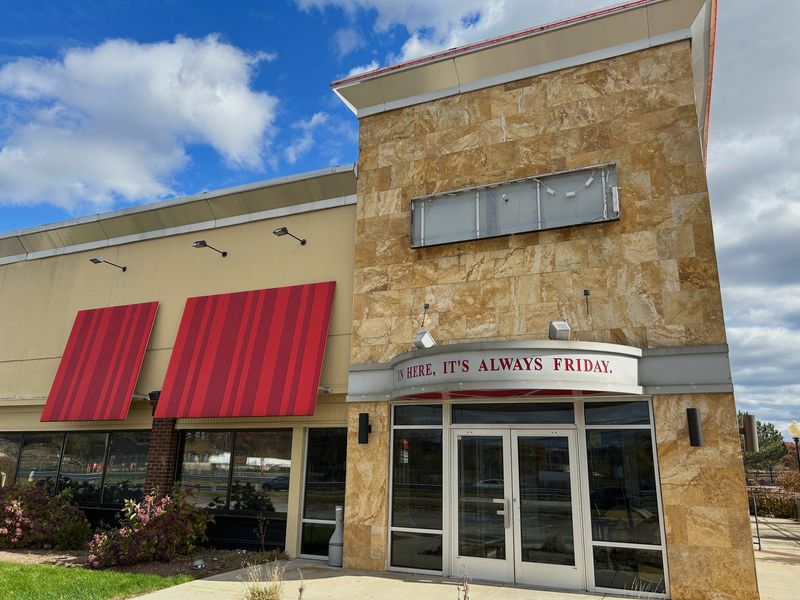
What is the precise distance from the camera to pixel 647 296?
990 cm


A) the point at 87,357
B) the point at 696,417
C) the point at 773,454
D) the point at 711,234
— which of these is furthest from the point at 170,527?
the point at 773,454

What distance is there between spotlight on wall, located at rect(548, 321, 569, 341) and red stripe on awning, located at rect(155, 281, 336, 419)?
5.00 m

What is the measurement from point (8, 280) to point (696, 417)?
19215mm

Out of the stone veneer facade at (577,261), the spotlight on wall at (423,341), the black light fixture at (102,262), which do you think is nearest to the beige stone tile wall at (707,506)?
the stone veneer facade at (577,261)

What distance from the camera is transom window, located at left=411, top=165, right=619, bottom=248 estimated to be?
10.7m

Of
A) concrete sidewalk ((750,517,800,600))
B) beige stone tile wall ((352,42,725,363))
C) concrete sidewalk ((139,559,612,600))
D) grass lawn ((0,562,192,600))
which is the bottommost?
grass lawn ((0,562,192,600))

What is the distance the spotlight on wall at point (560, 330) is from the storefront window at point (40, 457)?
13.6m

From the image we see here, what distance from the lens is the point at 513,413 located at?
10445 mm

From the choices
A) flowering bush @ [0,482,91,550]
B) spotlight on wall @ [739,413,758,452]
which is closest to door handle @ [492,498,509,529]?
spotlight on wall @ [739,413,758,452]

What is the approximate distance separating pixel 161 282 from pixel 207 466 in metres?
5.06

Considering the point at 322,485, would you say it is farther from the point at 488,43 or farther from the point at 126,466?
the point at 488,43

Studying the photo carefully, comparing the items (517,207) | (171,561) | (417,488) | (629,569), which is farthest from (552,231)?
(171,561)

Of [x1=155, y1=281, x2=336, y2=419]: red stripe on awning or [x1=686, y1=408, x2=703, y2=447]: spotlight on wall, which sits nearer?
[x1=686, y1=408, x2=703, y2=447]: spotlight on wall

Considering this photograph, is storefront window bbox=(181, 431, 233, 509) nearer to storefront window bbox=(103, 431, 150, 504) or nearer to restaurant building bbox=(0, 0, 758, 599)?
restaurant building bbox=(0, 0, 758, 599)
